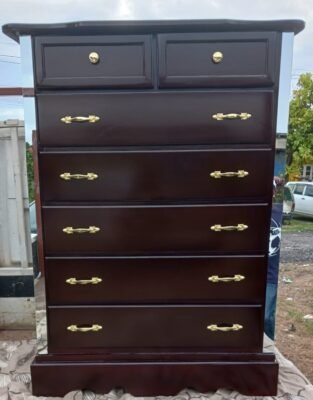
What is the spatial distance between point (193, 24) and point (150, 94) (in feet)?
0.89

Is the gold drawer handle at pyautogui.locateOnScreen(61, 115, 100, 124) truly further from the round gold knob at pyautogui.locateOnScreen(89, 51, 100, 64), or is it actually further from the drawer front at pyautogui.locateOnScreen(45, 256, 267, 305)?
the drawer front at pyautogui.locateOnScreen(45, 256, 267, 305)

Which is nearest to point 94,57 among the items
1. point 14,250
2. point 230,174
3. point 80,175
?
point 80,175

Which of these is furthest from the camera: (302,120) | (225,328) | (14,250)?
(302,120)

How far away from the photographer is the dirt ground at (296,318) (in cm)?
171

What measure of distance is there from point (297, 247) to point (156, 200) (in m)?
3.16

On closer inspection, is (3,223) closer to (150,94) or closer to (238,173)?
(150,94)

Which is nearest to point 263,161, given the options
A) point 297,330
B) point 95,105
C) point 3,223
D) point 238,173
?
point 238,173

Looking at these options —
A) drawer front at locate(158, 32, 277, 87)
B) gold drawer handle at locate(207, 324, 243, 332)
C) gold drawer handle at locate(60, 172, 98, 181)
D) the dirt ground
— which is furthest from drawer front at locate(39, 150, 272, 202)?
the dirt ground

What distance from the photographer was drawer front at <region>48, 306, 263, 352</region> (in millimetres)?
1350

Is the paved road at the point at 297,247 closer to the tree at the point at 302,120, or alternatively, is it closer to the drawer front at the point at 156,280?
the drawer front at the point at 156,280

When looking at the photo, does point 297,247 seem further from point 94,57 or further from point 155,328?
point 94,57

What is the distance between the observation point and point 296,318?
2061mm

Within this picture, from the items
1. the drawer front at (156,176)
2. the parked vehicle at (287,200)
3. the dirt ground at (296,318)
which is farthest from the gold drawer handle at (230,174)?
the dirt ground at (296,318)

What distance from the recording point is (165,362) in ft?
4.52
